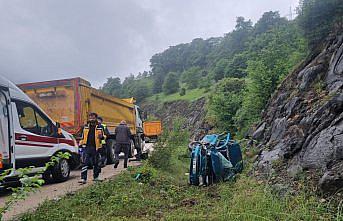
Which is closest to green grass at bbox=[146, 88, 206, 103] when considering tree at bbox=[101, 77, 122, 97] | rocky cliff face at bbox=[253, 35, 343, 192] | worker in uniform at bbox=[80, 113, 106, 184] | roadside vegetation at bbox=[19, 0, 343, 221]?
tree at bbox=[101, 77, 122, 97]

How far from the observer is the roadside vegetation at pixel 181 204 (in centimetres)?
433

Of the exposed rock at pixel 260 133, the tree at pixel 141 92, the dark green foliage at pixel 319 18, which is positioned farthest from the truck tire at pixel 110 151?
the tree at pixel 141 92

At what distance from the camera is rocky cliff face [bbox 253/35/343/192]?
555 centimetres

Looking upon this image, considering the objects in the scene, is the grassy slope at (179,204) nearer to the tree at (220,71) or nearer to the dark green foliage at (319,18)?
the dark green foliage at (319,18)

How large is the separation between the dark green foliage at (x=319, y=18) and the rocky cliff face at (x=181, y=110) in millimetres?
26669

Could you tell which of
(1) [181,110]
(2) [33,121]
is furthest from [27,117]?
(1) [181,110]

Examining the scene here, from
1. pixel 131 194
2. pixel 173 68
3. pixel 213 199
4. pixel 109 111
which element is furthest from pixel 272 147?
pixel 173 68

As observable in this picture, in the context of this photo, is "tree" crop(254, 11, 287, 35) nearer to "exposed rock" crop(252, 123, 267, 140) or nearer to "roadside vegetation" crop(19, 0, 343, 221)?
"roadside vegetation" crop(19, 0, 343, 221)

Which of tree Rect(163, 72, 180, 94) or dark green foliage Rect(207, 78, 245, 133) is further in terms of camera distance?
tree Rect(163, 72, 180, 94)

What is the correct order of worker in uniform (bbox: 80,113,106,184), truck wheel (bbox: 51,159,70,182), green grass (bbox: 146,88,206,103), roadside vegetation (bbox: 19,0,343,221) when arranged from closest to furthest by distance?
1. roadside vegetation (bbox: 19,0,343,221)
2. worker in uniform (bbox: 80,113,106,184)
3. truck wheel (bbox: 51,159,70,182)
4. green grass (bbox: 146,88,206,103)

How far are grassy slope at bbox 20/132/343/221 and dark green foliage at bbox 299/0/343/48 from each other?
8357 mm

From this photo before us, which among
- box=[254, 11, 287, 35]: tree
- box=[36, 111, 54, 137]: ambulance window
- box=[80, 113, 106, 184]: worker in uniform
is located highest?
box=[254, 11, 287, 35]: tree

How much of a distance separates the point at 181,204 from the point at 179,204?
35 millimetres

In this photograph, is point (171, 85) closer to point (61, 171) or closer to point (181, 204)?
point (61, 171)
